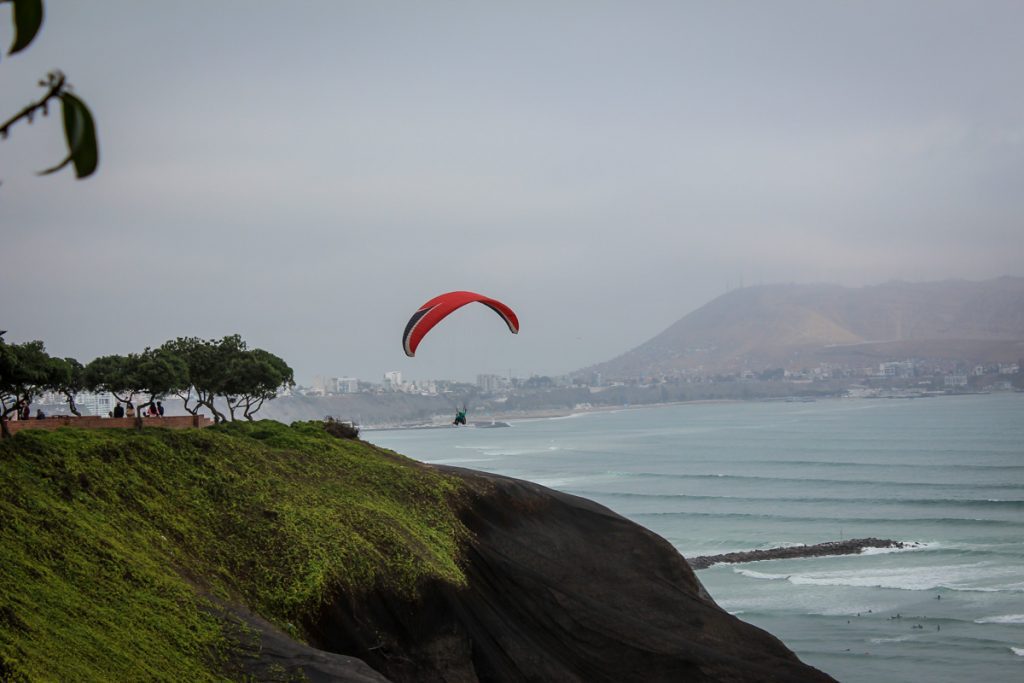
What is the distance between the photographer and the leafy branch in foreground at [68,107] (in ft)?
6.54

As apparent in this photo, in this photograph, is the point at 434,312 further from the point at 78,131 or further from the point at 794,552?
the point at 794,552

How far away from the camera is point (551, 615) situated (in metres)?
20.4

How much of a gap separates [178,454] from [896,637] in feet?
78.0

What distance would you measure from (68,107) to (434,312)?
74.9ft

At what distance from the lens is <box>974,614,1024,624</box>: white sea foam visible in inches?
1366

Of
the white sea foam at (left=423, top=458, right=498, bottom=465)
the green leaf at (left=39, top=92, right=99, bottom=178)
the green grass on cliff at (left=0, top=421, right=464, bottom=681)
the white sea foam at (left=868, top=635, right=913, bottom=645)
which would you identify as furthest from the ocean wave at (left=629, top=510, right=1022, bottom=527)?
the green leaf at (left=39, top=92, right=99, bottom=178)

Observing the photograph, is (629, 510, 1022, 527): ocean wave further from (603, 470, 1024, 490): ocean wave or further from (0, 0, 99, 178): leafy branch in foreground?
(0, 0, 99, 178): leafy branch in foreground

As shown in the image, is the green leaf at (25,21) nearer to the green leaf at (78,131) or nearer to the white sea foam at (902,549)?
the green leaf at (78,131)

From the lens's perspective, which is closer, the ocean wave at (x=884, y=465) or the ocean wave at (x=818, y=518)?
the ocean wave at (x=818, y=518)

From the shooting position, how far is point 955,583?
135ft

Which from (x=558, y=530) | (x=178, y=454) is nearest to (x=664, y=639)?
(x=558, y=530)

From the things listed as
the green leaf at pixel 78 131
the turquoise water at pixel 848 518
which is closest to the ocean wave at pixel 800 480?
the turquoise water at pixel 848 518

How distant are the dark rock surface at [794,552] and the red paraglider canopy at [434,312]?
25.4m

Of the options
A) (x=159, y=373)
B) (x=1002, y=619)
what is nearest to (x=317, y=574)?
(x=159, y=373)
